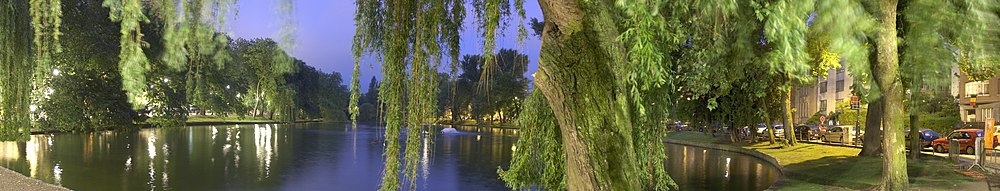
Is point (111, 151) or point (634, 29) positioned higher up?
point (634, 29)

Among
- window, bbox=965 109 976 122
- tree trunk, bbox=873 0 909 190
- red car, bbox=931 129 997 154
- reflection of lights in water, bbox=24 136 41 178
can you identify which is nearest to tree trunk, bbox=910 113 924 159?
red car, bbox=931 129 997 154

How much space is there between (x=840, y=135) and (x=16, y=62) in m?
42.3

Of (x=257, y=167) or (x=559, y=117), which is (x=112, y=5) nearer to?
(x=559, y=117)

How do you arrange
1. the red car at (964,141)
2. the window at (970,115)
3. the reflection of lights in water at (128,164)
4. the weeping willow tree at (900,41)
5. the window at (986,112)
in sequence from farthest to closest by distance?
the window at (970,115), the window at (986,112), the red car at (964,141), the reflection of lights in water at (128,164), the weeping willow tree at (900,41)

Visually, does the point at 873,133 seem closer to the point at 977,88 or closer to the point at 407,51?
the point at 407,51

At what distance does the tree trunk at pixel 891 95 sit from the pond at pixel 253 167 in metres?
7.89

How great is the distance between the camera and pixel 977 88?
53.6m

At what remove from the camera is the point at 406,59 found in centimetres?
713

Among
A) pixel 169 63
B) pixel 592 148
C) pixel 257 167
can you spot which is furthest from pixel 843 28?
pixel 257 167

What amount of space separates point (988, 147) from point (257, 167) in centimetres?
2684

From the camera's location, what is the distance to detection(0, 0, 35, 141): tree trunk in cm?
903

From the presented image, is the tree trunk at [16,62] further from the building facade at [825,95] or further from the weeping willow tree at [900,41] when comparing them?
the building facade at [825,95]

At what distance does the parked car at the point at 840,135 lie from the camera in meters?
40.2

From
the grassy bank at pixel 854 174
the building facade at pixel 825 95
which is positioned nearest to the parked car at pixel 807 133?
the grassy bank at pixel 854 174
